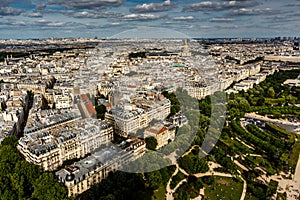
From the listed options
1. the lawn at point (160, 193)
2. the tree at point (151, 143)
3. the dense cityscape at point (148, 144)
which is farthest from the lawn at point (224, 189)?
the tree at point (151, 143)

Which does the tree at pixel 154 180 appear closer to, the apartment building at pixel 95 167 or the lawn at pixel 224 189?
the apartment building at pixel 95 167

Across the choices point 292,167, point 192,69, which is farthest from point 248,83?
point 292,167

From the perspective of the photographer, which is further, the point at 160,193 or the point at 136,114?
the point at 136,114

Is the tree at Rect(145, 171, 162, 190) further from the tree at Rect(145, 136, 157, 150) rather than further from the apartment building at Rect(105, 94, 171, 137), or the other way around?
the apartment building at Rect(105, 94, 171, 137)

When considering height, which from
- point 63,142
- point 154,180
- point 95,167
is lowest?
point 154,180

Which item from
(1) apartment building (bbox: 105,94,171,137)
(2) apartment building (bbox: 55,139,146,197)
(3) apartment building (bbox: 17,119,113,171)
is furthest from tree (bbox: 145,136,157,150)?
(3) apartment building (bbox: 17,119,113,171)

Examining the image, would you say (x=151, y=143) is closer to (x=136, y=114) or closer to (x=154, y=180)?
(x=136, y=114)

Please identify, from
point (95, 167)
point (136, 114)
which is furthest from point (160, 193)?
point (136, 114)

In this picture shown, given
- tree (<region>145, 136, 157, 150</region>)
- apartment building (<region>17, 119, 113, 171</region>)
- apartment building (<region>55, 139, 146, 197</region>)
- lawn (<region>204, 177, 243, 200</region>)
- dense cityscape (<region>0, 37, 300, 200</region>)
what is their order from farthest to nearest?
tree (<region>145, 136, 157, 150</region>)
apartment building (<region>17, 119, 113, 171</region>)
lawn (<region>204, 177, 243, 200</region>)
dense cityscape (<region>0, 37, 300, 200</region>)
apartment building (<region>55, 139, 146, 197</region>)
